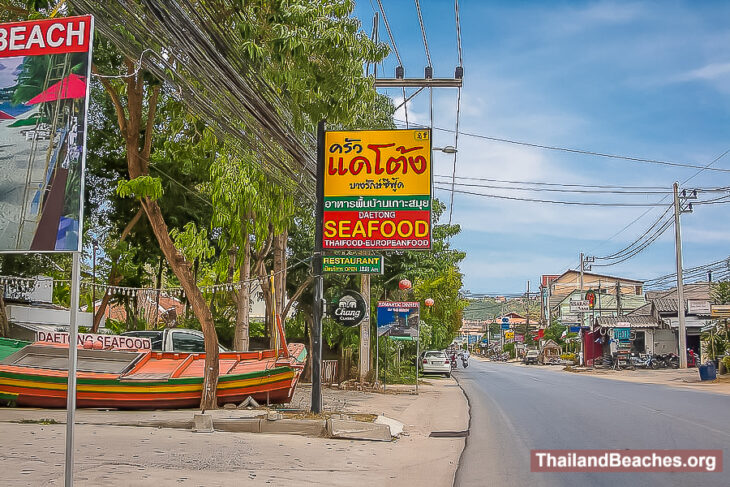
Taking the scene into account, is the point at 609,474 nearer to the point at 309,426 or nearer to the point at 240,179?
the point at 309,426

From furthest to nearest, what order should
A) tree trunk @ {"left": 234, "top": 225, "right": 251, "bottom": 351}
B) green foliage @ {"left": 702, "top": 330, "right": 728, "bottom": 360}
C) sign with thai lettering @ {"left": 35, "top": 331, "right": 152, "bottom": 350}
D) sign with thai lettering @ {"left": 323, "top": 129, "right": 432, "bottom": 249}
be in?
green foliage @ {"left": 702, "top": 330, "right": 728, "bottom": 360} → tree trunk @ {"left": 234, "top": 225, "right": 251, "bottom": 351} → sign with thai lettering @ {"left": 35, "top": 331, "right": 152, "bottom": 350} → sign with thai lettering @ {"left": 323, "top": 129, "right": 432, "bottom": 249}

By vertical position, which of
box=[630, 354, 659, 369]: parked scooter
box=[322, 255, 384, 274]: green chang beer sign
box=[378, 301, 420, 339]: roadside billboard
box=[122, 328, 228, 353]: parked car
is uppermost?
box=[322, 255, 384, 274]: green chang beer sign

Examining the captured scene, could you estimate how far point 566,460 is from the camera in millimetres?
9891

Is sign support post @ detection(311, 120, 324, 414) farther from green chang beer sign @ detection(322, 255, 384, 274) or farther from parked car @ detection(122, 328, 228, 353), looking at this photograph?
parked car @ detection(122, 328, 228, 353)

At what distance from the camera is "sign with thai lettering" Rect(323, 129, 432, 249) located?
14.3m

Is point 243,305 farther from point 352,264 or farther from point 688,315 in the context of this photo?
point 688,315

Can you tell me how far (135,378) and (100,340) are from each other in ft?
11.3

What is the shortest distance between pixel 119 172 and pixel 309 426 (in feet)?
41.8

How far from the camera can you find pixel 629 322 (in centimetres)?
5784

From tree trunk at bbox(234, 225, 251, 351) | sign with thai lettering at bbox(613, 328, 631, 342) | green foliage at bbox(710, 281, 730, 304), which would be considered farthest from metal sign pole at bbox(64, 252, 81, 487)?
sign with thai lettering at bbox(613, 328, 631, 342)

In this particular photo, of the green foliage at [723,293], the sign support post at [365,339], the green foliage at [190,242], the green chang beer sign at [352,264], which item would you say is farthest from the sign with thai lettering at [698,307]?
the green foliage at [190,242]

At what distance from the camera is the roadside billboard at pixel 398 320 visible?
75.4 ft

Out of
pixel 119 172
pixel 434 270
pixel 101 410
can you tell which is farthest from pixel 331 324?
pixel 101 410

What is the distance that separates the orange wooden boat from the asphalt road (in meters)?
4.77
